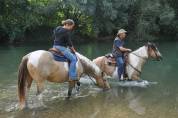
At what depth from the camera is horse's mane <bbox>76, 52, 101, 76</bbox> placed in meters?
11.8

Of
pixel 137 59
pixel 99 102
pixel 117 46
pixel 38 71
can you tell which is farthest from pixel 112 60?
pixel 38 71

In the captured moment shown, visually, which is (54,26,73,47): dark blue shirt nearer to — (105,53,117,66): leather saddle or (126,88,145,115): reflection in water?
(126,88,145,115): reflection in water

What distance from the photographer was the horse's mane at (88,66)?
38.7 ft

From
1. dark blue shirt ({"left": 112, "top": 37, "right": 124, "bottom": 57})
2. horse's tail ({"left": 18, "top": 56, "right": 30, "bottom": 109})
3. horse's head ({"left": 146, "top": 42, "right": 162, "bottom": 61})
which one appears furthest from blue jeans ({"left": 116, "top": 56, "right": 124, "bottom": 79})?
horse's tail ({"left": 18, "top": 56, "right": 30, "bottom": 109})

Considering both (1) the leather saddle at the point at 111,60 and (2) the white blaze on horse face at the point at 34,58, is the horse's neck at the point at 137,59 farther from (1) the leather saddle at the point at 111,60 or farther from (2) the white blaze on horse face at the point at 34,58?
(2) the white blaze on horse face at the point at 34,58

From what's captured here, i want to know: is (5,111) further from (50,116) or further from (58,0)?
(58,0)

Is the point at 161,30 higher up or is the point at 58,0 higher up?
the point at 58,0

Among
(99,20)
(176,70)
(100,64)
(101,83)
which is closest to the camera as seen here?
(101,83)

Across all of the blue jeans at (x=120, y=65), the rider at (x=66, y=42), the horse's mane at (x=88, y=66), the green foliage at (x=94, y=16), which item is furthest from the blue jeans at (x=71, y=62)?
the green foliage at (x=94, y=16)

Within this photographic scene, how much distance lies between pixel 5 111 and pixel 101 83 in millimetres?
3741

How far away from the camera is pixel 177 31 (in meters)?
45.3

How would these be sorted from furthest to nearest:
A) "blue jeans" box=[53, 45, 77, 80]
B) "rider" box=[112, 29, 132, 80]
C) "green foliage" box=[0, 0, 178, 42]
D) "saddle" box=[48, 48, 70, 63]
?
1. "green foliage" box=[0, 0, 178, 42]
2. "rider" box=[112, 29, 132, 80]
3. "blue jeans" box=[53, 45, 77, 80]
4. "saddle" box=[48, 48, 70, 63]

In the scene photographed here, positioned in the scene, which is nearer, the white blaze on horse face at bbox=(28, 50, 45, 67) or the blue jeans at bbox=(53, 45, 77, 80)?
the white blaze on horse face at bbox=(28, 50, 45, 67)

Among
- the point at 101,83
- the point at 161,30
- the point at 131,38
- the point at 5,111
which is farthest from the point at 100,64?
the point at 161,30
